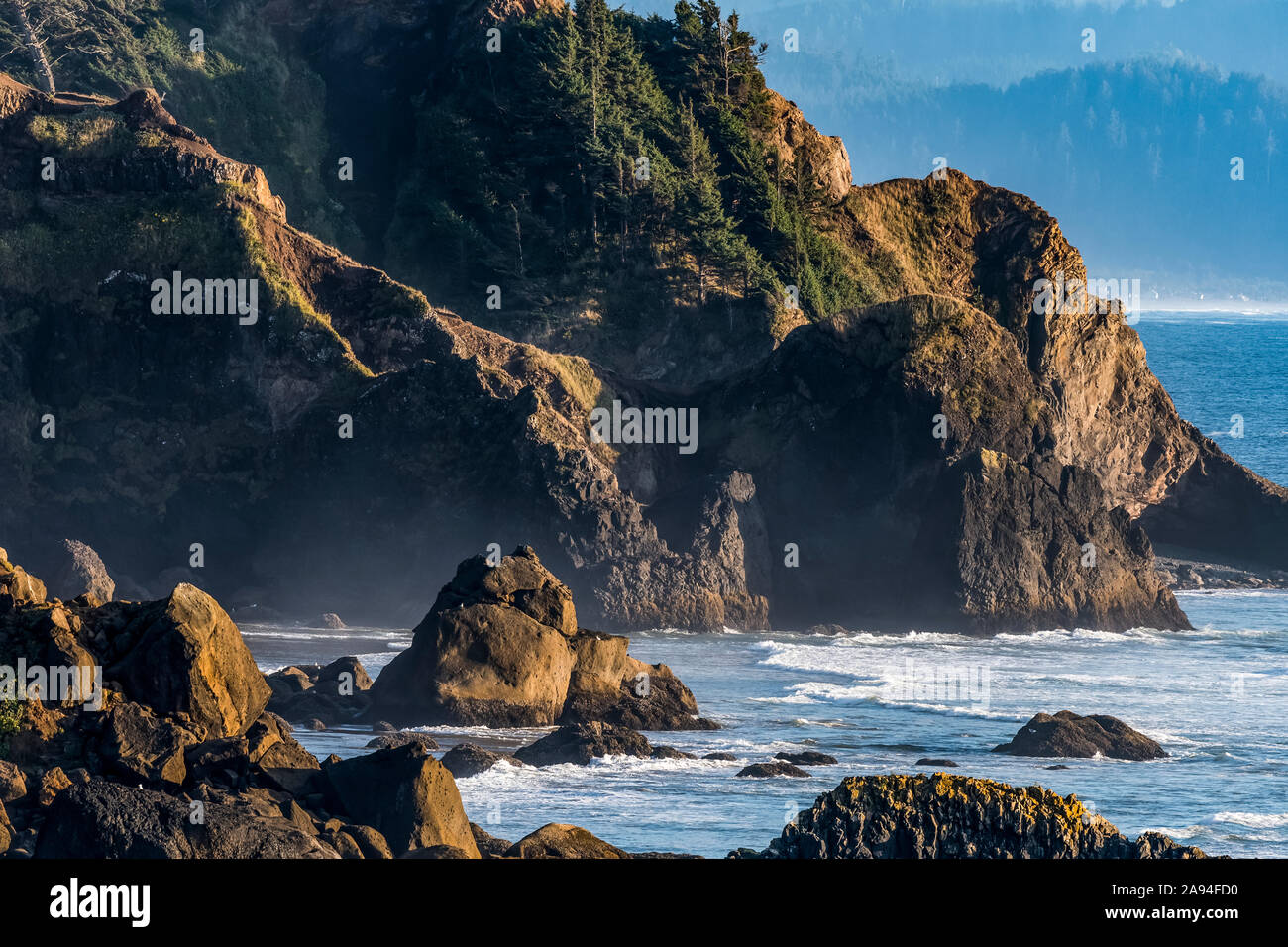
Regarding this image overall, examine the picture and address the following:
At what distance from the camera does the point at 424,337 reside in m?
55.2

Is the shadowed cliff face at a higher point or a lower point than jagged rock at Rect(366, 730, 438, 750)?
higher

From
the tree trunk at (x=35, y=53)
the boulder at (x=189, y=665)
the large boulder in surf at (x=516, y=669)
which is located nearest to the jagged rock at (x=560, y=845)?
the boulder at (x=189, y=665)

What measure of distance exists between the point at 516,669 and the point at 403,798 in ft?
41.4

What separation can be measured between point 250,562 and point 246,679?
26.7 metres

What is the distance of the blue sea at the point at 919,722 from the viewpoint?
25.8 meters

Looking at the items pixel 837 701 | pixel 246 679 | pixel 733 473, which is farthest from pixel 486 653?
pixel 733 473

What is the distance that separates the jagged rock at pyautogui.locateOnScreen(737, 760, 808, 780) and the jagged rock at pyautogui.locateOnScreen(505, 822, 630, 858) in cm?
1052

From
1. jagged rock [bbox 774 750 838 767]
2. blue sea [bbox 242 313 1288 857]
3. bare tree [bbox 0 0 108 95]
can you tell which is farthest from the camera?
bare tree [bbox 0 0 108 95]

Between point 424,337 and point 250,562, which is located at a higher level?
point 424,337

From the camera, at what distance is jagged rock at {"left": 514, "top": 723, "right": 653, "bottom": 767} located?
29.0 m

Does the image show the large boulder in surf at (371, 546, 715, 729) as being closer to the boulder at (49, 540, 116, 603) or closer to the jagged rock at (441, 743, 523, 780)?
the jagged rock at (441, 743, 523, 780)

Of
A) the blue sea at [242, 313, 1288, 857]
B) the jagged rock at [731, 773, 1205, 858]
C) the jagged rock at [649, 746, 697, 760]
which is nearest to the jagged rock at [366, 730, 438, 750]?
the blue sea at [242, 313, 1288, 857]

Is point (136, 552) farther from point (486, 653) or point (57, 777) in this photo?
point (57, 777)

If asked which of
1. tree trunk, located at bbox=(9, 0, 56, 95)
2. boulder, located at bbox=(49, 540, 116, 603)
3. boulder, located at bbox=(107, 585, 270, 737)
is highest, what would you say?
tree trunk, located at bbox=(9, 0, 56, 95)
